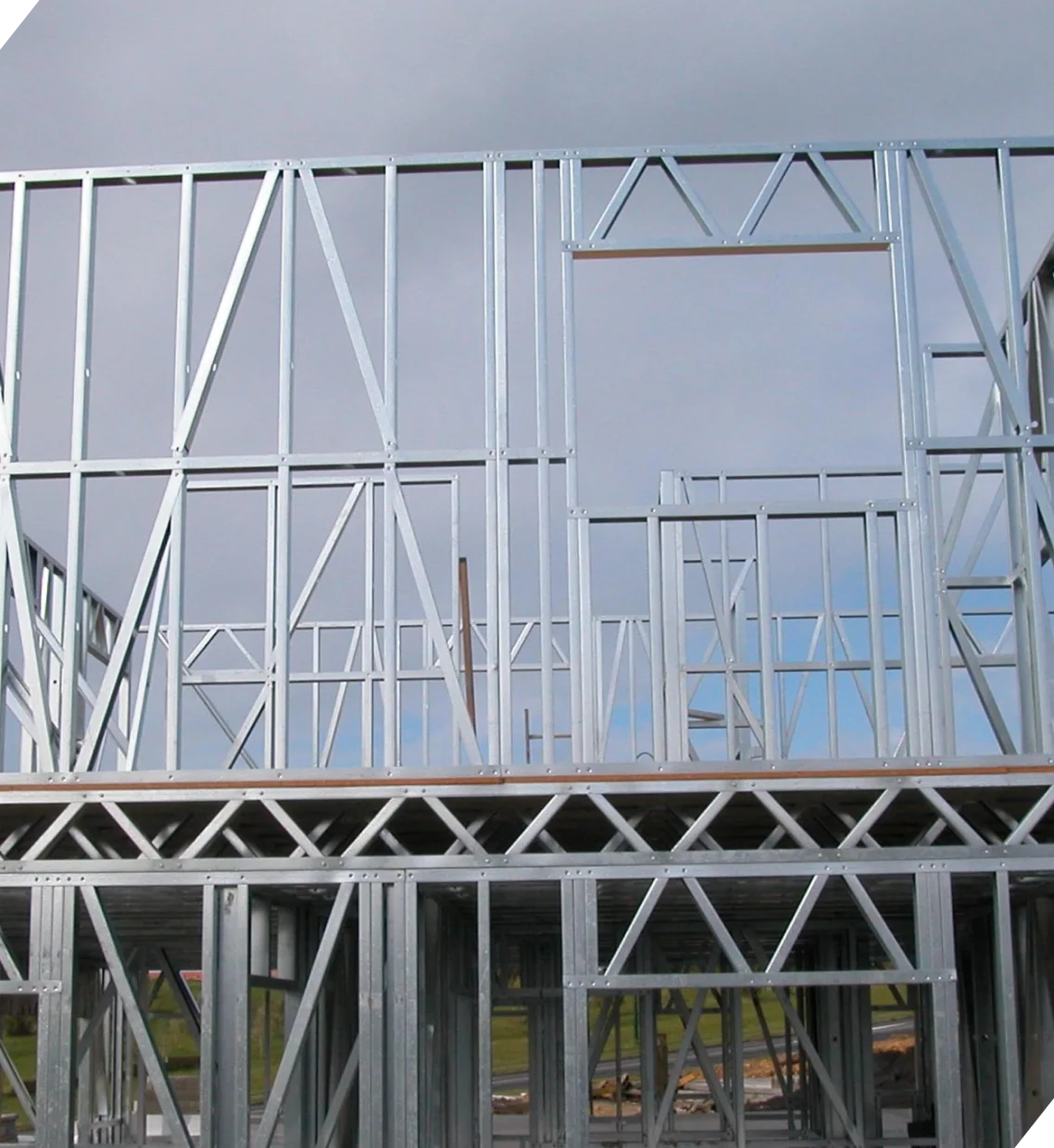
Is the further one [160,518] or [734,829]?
[734,829]

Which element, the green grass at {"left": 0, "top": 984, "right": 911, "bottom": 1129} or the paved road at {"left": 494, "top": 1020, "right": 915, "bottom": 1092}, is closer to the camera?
A: the paved road at {"left": 494, "top": 1020, "right": 915, "bottom": 1092}

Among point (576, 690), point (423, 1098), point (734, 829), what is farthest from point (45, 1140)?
point (734, 829)

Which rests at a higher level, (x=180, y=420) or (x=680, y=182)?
(x=680, y=182)

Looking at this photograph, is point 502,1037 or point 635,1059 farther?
point 502,1037

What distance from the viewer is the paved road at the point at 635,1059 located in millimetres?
Answer: 41250

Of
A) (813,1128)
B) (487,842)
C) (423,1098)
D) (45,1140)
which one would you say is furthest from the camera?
(813,1128)

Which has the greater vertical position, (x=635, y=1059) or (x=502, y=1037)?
(x=635, y=1059)

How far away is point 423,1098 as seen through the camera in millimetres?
12125

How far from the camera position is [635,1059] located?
136 ft

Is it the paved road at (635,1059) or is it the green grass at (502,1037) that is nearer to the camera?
the paved road at (635,1059)

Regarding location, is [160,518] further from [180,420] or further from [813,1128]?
[813,1128]

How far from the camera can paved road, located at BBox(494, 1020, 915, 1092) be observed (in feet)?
135

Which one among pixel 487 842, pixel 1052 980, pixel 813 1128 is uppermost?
pixel 487 842

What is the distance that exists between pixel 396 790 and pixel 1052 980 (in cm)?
526
